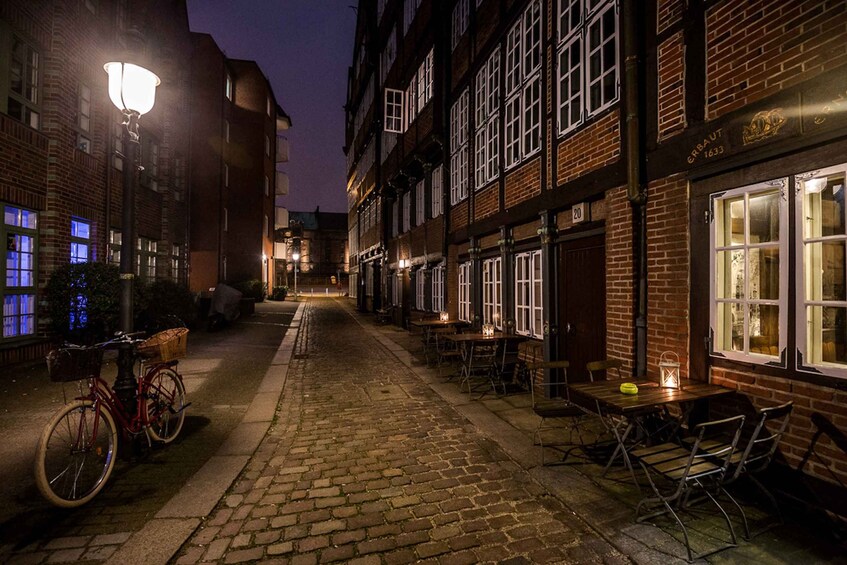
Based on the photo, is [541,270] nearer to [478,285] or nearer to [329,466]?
[478,285]

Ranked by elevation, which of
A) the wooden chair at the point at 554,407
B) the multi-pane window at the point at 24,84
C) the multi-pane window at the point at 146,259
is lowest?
the wooden chair at the point at 554,407

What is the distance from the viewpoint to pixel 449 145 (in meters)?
11.3

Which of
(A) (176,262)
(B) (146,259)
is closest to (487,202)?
(B) (146,259)

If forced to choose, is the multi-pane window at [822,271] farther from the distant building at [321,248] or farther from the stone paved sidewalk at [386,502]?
the distant building at [321,248]

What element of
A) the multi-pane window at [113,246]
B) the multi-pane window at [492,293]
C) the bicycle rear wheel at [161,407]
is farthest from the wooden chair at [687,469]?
the multi-pane window at [113,246]

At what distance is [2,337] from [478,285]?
890cm

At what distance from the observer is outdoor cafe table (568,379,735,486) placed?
3330 mm

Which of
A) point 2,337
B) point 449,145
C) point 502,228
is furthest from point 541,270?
point 2,337

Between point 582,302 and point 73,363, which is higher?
point 582,302

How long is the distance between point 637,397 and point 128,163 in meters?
5.31

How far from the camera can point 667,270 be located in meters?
4.36

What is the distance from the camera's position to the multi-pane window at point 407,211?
49.3 feet

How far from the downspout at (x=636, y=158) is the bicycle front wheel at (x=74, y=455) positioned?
5.16m

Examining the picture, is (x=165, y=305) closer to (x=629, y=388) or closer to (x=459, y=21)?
(x=459, y=21)
